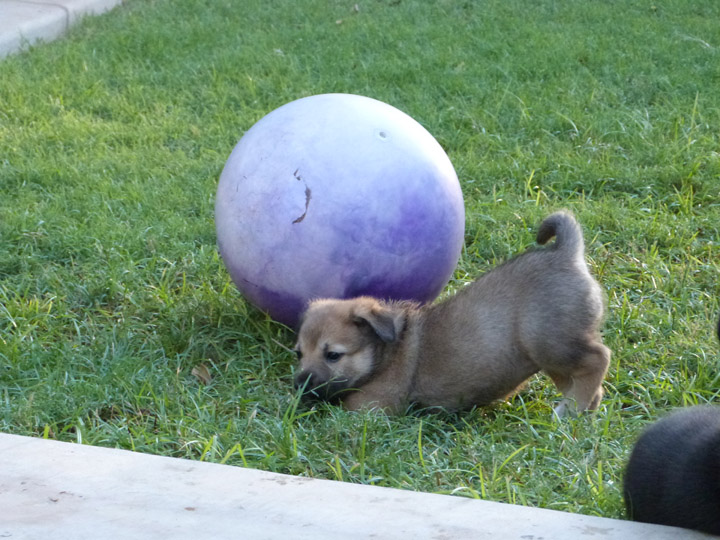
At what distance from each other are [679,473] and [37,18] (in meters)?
9.35

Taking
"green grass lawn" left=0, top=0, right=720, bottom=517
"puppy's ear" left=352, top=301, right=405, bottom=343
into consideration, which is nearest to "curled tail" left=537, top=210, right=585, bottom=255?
"green grass lawn" left=0, top=0, right=720, bottom=517

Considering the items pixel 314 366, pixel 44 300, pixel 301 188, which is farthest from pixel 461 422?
pixel 44 300

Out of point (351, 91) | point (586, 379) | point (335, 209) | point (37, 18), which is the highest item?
point (335, 209)

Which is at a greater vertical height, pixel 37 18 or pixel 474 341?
pixel 474 341

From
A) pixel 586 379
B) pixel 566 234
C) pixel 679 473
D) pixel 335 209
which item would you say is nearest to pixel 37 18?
pixel 335 209

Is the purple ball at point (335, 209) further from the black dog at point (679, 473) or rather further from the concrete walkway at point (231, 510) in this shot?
the black dog at point (679, 473)

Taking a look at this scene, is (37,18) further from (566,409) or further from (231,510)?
(231,510)

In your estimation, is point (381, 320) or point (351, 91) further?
point (351, 91)

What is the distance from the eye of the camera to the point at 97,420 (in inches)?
165

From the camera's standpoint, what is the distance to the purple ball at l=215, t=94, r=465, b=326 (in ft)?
15.1

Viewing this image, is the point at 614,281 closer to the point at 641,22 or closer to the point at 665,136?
the point at 665,136

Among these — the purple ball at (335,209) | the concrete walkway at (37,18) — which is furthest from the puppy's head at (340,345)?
the concrete walkway at (37,18)

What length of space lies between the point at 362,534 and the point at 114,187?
15.3ft

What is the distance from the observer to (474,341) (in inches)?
172
